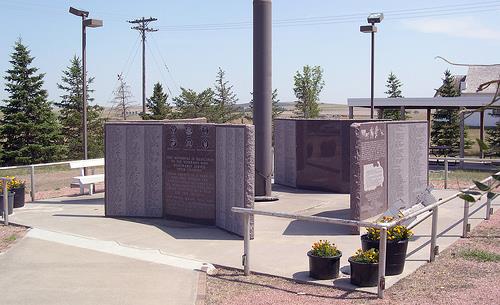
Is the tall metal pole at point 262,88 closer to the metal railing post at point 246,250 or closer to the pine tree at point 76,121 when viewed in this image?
the metal railing post at point 246,250

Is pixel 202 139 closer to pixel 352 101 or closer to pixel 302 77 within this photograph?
pixel 352 101

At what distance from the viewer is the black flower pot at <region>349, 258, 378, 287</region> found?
7887mm

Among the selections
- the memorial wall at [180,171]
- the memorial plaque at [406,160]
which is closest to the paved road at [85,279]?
the memorial wall at [180,171]

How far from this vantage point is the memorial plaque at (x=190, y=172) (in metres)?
12.0

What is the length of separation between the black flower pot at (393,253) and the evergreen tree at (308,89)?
37857mm

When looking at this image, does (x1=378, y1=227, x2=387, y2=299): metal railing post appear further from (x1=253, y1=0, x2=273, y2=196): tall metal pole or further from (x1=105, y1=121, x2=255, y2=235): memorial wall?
(x1=253, y1=0, x2=273, y2=196): tall metal pole

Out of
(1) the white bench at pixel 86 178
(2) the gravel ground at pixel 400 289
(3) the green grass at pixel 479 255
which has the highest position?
(1) the white bench at pixel 86 178

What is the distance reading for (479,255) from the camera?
9.75 m

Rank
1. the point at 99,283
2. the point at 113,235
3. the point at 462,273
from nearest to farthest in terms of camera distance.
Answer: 1. the point at 99,283
2. the point at 462,273
3. the point at 113,235

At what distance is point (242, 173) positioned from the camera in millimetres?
11094

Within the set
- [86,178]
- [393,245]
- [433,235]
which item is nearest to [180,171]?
[86,178]

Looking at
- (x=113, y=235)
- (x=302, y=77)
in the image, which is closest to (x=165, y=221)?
(x=113, y=235)

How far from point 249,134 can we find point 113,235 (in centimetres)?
313

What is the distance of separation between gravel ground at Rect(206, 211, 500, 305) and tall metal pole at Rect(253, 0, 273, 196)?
6.62 meters
